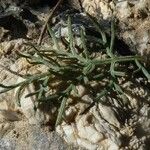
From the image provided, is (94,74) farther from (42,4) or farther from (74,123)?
(42,4)

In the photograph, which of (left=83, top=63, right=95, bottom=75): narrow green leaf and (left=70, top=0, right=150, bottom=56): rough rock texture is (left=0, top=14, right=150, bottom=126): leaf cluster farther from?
(left=70, top=0, right=150, bottom=56): rough rock texture

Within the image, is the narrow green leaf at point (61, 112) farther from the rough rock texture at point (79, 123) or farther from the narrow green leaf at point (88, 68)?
the narrow green leaf at point (88, 68)

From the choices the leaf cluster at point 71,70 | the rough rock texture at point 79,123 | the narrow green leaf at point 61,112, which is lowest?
the rough rock texture at point 79,123

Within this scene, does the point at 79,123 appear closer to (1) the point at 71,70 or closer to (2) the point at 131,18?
(1) the point at 71,70

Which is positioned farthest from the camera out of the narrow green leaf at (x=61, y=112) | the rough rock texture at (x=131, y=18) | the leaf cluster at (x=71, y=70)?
the rough rock texture at (x=131, y=18)

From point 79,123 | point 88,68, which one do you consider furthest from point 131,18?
point 79,123

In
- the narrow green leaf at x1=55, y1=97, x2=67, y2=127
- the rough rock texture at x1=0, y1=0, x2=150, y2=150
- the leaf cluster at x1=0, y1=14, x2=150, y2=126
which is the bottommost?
the rough rock texture at x1=0, y1=0, x2=150, y2=150

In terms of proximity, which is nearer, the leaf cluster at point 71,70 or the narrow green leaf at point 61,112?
the narrow green leaf at point 61,112

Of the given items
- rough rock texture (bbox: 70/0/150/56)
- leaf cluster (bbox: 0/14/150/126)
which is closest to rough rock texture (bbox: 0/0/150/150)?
leaf cluster (bbox: 0/14/150/126)

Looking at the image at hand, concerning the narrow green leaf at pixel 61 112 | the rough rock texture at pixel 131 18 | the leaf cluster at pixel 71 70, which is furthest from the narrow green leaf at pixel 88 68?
the rough rock texture at pixel 131 18

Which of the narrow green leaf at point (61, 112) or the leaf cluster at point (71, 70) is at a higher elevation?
the leaf cluster at point (71, 70)

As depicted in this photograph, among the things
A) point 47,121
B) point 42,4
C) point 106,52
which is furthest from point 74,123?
point 42,4
